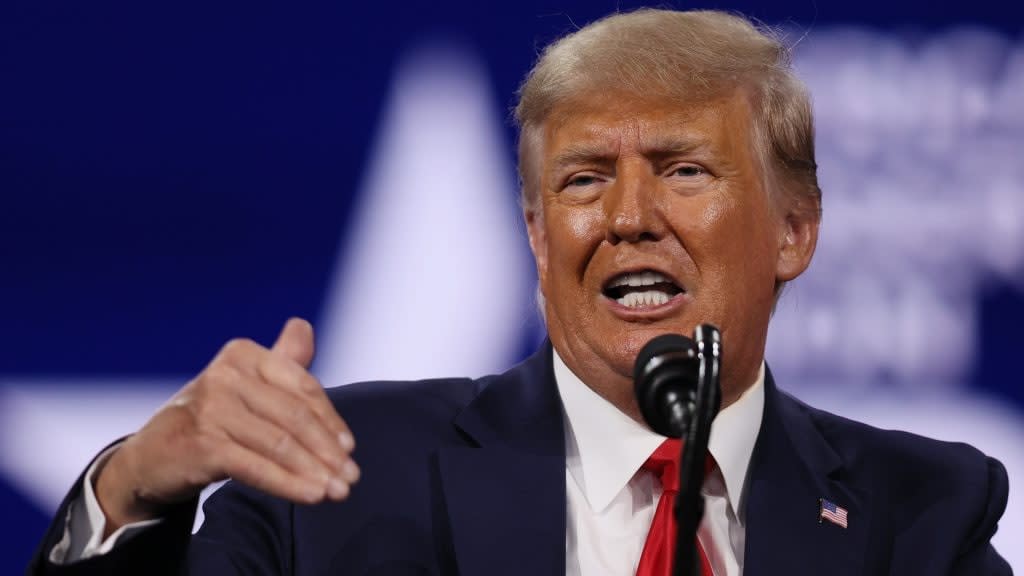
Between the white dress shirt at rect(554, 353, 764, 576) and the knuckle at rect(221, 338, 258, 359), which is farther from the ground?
the knuckle at rect(221, 338, 258, 359)

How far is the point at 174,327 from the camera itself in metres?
2.57

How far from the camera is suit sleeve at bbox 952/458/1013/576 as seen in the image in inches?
76.2

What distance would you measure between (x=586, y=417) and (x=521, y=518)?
208mm

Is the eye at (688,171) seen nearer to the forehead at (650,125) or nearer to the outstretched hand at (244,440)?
the forehead at (650,125)

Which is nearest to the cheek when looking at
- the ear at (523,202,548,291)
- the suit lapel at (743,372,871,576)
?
the ear at (523,202,548,291)

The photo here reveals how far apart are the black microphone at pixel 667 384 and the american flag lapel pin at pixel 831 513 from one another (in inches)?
29.6

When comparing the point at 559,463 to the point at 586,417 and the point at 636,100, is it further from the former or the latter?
the point at 636,100

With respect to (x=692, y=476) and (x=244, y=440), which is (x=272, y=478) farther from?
(x=692, y=476)

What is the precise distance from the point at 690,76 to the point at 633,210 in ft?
→ 0.74

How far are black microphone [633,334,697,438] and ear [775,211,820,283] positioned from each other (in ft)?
2.88

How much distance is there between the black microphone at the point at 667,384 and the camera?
1240mm

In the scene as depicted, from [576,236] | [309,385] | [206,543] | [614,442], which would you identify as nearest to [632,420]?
[614,442]

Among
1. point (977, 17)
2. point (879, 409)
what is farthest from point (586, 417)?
point (977, 17)

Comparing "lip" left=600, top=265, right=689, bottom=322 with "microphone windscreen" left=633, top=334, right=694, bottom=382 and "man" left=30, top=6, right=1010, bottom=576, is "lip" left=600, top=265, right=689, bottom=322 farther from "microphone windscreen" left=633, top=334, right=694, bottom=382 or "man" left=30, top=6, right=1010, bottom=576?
"microphone windscreen" left=633, top=334, right=694, bottom=382
